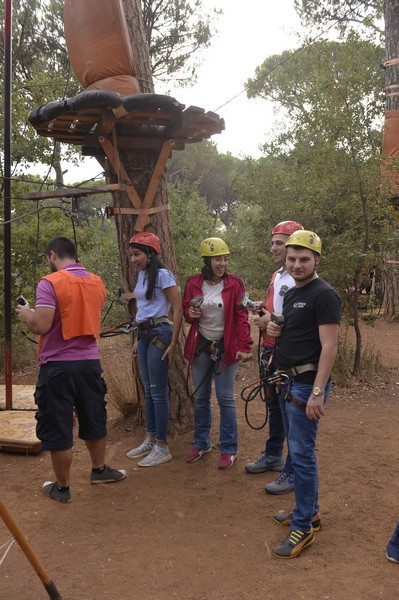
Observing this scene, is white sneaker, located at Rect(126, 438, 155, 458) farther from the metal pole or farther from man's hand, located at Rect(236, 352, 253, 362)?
the metal pole

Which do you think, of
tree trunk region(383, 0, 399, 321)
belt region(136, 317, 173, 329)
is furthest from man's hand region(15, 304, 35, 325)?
tree trunk region(383, 0, 399, 321)

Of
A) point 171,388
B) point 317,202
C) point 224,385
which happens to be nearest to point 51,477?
point 171,388

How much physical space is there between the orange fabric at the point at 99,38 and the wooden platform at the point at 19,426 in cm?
310

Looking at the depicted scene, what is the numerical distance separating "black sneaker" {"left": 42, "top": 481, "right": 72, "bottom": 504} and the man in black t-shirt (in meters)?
1.57

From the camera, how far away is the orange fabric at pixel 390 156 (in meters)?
6.34

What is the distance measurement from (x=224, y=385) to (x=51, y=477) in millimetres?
1585

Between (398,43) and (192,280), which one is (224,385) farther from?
(398,43)

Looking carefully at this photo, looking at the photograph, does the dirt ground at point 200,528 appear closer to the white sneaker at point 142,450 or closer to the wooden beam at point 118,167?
the white sneaker at point 142,450

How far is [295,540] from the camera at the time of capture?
10.0 feet

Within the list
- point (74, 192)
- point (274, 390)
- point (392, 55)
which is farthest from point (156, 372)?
point (392, 55)

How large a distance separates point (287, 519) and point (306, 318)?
135cm

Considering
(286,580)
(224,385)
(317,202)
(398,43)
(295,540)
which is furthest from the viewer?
(398,43)

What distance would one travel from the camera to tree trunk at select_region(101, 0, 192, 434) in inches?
192

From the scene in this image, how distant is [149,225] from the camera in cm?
488
